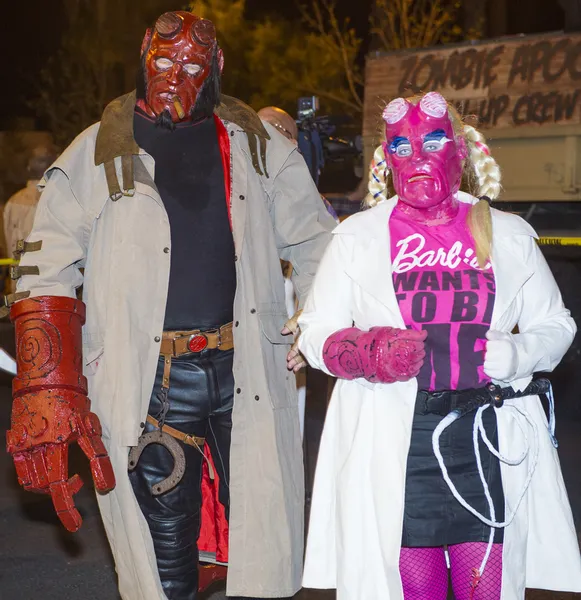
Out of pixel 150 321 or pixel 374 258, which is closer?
pixel 374 258

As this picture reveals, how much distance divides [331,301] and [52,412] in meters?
1.02

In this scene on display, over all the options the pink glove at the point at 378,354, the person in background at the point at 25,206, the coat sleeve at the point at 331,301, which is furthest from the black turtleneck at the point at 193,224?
the person in background at the point at 25,206

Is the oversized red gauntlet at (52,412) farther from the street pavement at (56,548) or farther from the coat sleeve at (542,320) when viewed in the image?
the street pavement at (56,548)

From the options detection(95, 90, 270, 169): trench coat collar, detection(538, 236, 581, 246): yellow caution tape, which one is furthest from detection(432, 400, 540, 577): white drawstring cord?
detection(538, 236, 581, 246): yellow caution tape

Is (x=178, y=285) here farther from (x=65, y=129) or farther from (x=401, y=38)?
(x=65, y=129)

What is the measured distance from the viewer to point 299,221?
409cm

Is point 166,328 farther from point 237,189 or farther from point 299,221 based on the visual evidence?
point 299,221

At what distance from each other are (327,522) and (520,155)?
7.14 m

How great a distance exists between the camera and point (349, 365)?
3.12m

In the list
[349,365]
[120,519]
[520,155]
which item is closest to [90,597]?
[120,519]

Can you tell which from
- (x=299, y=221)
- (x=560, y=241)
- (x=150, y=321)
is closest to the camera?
(x=150, y=321)

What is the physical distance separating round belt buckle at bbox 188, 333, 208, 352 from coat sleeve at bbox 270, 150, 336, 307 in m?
0.46

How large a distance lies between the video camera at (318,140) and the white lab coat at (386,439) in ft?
12.0

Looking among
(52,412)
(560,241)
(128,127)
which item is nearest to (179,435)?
(52,412)
